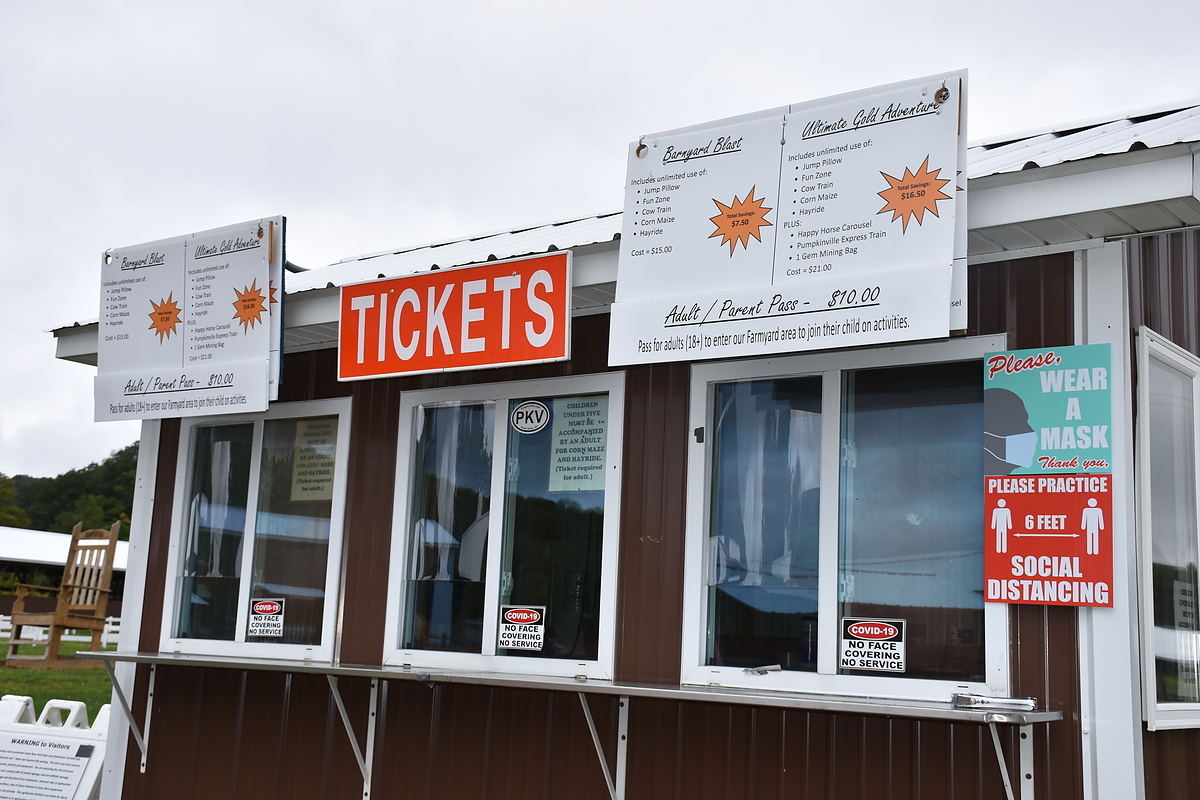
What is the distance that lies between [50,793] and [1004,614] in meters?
5.71

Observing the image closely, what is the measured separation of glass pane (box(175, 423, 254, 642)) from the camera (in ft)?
20.9

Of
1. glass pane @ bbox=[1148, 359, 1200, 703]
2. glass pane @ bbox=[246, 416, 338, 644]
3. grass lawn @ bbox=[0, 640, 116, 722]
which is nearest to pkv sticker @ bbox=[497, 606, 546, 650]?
glass pane @ bbox=[246, 416, 338, 644]

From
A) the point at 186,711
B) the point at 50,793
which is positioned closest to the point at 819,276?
the point at 186,711

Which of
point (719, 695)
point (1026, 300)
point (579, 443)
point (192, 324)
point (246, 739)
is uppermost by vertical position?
point (192, 324)

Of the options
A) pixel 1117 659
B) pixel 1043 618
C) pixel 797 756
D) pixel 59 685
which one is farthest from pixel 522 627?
pixel 59 685

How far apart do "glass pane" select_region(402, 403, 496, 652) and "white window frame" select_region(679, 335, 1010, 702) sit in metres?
1.16

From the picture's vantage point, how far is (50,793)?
22.2ft

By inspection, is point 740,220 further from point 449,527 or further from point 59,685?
point 59,685

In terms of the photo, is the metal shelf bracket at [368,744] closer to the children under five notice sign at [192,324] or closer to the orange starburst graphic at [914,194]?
the children under five notice sign at [192,324]

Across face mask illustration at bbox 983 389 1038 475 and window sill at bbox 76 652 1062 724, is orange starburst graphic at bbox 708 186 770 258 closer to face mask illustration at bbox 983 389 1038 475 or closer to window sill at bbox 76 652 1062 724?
face mask illustration at bbox 983 389 1038 475

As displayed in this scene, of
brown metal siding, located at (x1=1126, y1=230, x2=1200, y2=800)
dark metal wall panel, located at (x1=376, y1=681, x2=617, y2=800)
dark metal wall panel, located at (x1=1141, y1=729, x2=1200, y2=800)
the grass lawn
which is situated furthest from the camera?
the grass lawn

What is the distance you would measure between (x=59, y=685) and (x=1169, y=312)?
15428mm

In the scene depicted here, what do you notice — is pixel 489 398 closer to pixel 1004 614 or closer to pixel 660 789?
pixel 660 789

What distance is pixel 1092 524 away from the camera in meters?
3.87
